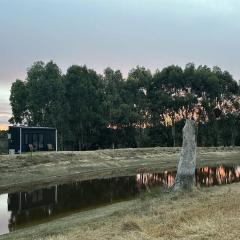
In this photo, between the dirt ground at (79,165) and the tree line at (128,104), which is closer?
the dirt ground at (79,165)

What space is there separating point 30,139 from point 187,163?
33.5 m

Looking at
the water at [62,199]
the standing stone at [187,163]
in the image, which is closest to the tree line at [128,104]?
the water at [62,199]

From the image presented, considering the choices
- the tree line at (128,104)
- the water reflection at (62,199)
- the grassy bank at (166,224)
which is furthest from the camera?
the tree line at (128,104)

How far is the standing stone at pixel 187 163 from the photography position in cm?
2683

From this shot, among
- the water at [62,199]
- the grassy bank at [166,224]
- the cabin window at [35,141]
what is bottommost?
the water at [62,199]

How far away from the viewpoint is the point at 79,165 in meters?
49.5

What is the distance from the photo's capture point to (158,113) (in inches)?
3494

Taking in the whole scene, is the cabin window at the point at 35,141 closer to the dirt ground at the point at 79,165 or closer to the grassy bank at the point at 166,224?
the dirt ground at the point at 79,165

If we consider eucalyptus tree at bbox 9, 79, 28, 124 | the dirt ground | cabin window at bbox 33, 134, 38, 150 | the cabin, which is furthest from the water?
eucalyptus tree at bbox 9, 79, 28, 124

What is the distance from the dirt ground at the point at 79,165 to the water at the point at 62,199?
2562mm

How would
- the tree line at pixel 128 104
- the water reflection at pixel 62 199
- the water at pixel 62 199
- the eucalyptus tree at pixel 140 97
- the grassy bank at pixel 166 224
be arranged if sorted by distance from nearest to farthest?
1. the grassy bank at pixel 166 224
2. the water at pixel 62 199
3. the water reflection at pixel 62 199
4. the tree line at pixel 128 104
5. the eucalyptus tree at pixel 140 97

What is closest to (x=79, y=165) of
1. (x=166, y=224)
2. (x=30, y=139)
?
(x=30, y=139)

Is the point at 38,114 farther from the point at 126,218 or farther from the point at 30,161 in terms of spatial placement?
the point at 126,218

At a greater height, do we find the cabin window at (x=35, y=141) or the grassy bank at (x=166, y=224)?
the cabin window at (x=35, y=141)
